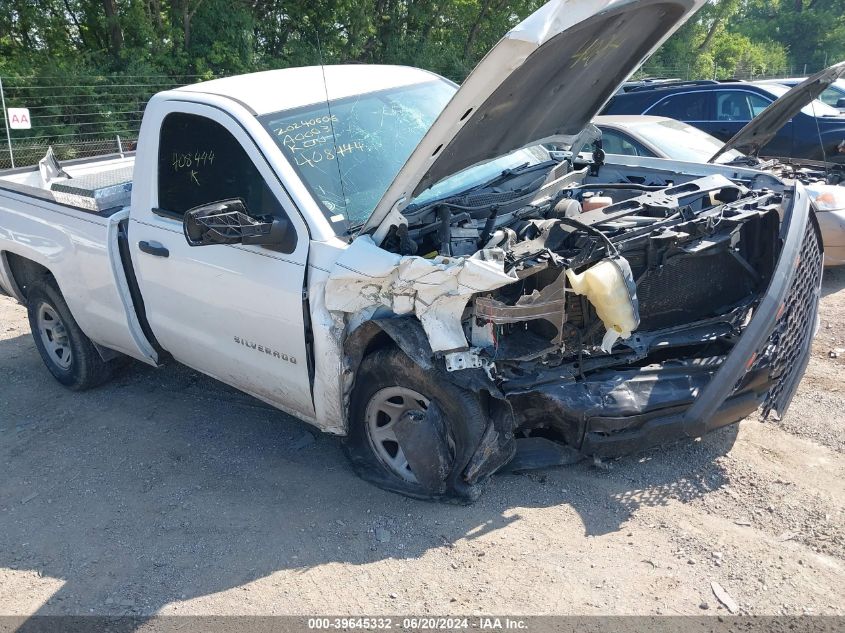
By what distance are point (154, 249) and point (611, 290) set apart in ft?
8.52

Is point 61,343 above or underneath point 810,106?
underneath

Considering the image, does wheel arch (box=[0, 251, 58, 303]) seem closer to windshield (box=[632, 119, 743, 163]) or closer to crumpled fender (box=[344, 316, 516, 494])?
crumpled fender (box=[344, 316, 516, 494])

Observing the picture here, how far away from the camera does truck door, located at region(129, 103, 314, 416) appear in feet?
12.8

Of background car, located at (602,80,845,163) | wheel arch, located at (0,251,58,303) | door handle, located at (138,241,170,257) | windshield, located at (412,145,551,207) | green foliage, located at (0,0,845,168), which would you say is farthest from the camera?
green foliage, located at (0,0,845,168)

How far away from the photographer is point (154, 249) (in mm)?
4461

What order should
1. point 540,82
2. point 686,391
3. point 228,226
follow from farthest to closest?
point 540,82
point 686,391
point 228,226

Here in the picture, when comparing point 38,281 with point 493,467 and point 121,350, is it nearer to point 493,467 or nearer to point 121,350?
point 121,350

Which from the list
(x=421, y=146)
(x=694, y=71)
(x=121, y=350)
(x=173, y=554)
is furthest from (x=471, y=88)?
(x=694, y=71)

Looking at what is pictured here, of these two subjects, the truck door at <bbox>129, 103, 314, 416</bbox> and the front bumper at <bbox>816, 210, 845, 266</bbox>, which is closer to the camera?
the truck door at <bbox>129, 103, 314, 416</bbox>

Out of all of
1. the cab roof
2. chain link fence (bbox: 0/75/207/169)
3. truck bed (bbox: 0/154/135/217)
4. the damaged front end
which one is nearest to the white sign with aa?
chain link fence (bbox: 0/75/207/169)

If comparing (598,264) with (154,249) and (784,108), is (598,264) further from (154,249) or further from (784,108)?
(784,108)

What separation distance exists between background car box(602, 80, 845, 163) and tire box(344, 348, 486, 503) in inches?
295

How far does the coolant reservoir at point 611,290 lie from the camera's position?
3.48 m

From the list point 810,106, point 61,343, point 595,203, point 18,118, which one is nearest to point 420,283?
point 595,203
